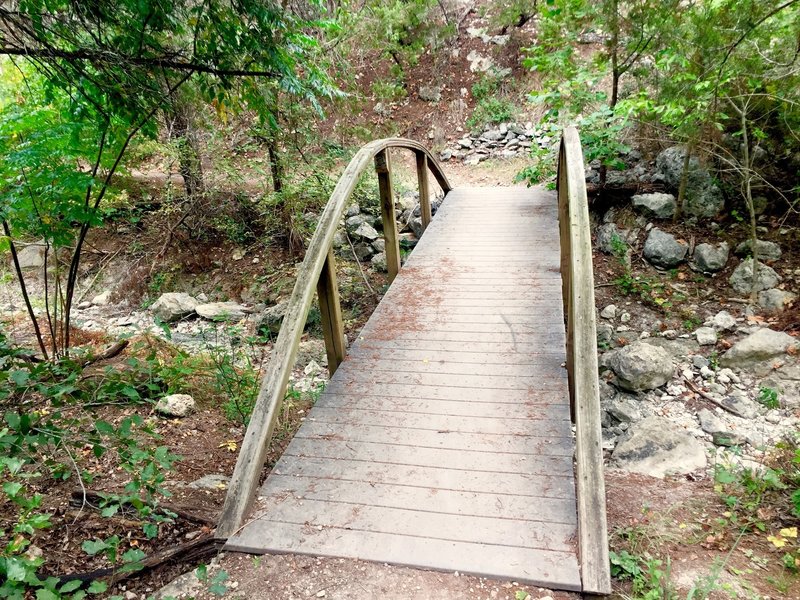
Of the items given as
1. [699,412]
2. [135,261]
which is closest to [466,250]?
[699,412]

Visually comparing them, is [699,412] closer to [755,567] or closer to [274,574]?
[755,567]

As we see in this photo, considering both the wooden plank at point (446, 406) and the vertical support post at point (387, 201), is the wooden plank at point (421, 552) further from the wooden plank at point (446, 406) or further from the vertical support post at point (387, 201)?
the vertical support post at point (387, 201)

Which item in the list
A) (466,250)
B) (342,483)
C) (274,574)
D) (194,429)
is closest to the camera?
(274,574)

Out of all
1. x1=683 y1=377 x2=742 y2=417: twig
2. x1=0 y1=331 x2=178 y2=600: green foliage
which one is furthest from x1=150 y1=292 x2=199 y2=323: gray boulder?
x1=683 y1=377 x2=742 y2=417: twig

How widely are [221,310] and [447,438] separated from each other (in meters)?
5.20

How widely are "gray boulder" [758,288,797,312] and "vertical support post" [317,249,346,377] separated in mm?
4784

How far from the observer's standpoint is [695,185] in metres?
6.34

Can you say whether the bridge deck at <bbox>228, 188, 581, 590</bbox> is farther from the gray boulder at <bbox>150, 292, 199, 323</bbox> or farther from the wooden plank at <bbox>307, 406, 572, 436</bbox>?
the gray boulder at <bbox>150, 292, 199, 323</bbox>

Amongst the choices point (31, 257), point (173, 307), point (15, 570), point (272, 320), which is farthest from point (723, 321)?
point (31, 257)

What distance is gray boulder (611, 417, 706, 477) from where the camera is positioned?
3.23 m

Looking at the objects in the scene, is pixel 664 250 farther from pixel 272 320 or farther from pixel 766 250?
pixel 272 320

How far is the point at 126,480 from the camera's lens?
8.64ft

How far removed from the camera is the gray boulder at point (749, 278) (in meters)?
5.44

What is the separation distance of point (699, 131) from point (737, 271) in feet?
5.71
